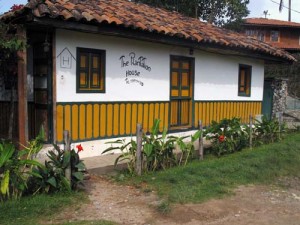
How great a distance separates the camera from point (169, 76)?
10281 millimetres

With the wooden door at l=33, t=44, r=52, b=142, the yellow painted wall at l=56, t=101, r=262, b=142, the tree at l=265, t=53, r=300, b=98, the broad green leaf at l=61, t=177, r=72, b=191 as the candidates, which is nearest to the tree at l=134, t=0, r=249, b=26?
the tree at l=265, t=53, r=300, b=98

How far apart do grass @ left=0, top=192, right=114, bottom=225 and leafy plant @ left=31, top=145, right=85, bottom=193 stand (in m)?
0.15

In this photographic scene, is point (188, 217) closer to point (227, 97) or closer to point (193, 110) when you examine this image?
point (193, 110)

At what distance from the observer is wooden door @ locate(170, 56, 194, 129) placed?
1055 cm

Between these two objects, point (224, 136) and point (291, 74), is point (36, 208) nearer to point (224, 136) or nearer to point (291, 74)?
point (224, 136)

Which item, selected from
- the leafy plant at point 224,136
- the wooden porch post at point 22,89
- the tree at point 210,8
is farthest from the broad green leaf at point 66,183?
the tree at point 210,8

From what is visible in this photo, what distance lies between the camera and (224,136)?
9.32m

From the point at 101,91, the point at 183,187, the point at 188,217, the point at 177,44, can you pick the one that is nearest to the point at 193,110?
the point at 177,44

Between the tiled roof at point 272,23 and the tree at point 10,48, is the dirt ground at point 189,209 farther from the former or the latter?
the tiled roof at point 272,23

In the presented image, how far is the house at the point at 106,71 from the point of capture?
7.36 m

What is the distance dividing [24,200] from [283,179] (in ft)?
16.7

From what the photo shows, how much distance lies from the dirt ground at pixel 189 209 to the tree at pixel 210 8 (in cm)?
1796

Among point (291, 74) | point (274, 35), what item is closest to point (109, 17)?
point (291, 74)

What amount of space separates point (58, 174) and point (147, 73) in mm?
4626
